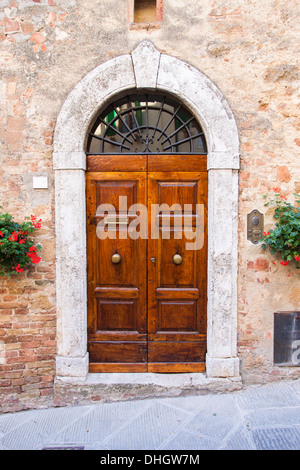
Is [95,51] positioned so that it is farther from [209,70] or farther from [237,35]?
[237,35]

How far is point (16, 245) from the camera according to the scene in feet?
9.83

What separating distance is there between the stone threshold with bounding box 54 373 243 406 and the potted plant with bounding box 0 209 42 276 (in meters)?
1.26

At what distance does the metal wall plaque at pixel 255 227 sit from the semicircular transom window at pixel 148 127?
33.5 inches

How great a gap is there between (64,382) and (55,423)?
15.5 inches

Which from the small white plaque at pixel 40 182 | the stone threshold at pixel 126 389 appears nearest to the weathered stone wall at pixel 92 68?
the small white plaque at pixel 40 182

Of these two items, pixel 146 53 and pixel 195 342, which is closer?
pixel 146 53

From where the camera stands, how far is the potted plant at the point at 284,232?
300 cm

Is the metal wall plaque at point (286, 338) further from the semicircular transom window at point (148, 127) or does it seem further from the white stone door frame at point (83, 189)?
the semicircular transom window at point (148, 127)

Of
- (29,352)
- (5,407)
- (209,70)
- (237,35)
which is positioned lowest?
(5,407)

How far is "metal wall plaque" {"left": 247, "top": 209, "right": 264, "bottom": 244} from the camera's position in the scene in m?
3.28

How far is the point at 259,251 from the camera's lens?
3.29 m

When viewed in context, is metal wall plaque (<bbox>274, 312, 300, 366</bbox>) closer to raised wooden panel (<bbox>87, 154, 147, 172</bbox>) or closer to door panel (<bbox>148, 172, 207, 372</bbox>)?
door panel (<bbox>148, 172, 207, 372</bbox>)

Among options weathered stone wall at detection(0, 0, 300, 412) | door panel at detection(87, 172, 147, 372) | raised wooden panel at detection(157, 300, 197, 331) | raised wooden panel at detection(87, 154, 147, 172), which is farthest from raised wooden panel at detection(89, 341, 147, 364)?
raised wooden panel at detection(87, 154, 147, 172)

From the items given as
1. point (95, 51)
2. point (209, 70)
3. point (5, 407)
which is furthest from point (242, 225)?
point (5, 407)
